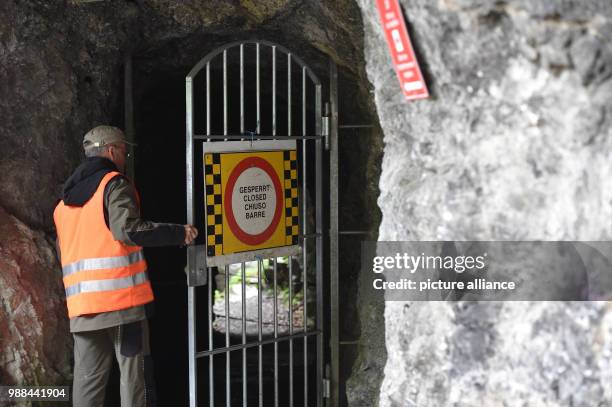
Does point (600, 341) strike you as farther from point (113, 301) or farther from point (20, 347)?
point (20, 347)

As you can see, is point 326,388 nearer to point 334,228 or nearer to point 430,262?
point 334,228

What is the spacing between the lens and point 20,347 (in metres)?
4.50

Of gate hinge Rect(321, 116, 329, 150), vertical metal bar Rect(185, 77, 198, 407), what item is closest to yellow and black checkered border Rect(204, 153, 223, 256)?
vertical metal bar Rect(185, 77, 198, 407)

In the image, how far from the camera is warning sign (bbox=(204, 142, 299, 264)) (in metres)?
4.39

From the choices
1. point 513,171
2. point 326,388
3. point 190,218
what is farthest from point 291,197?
point 513,171

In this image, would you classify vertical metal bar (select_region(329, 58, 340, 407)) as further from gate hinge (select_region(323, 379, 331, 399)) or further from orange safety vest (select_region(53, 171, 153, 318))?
orange safety vest (select_region(53, 171, 153, 318))

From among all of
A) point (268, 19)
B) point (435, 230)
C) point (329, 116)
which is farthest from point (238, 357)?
point (435, 230)

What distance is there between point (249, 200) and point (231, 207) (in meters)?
0.13

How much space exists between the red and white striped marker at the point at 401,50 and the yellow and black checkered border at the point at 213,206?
58.2 inches

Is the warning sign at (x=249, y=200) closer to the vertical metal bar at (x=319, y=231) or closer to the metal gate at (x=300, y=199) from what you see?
the metal gate at (x=300, y=199)

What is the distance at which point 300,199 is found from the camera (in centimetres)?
695

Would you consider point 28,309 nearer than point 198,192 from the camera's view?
Yes

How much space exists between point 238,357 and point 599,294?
4.72 meters

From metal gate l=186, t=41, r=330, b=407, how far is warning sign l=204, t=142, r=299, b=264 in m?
0.09
